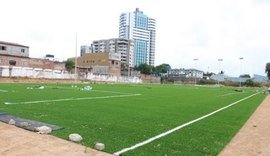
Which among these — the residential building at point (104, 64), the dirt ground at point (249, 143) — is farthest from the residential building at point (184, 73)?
the dirt ground at point (249, 143)

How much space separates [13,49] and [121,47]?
7543 cm

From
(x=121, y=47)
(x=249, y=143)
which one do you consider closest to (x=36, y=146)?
(x=249, y=143)

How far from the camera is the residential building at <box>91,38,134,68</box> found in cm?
14125

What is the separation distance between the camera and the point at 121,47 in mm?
141500

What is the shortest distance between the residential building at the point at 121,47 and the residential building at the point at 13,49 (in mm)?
66096

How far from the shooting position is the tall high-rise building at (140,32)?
6378 inches

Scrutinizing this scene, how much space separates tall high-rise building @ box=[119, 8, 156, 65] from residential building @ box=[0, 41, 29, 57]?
89560mm

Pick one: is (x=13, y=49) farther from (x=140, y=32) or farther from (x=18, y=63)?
(x=140, y=32)

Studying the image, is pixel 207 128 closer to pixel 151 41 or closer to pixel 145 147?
pixel 145 147

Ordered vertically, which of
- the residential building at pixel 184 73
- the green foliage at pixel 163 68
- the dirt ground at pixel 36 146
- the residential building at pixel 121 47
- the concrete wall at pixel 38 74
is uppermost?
the residential building at pixel 121 47

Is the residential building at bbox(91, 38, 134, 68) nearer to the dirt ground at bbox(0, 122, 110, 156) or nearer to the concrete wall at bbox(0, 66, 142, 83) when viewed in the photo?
the concrete wall at bbox(0, 66, 142, 83)

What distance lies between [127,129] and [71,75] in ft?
229

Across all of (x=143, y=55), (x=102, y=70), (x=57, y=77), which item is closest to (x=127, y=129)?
(x=57, y=77)

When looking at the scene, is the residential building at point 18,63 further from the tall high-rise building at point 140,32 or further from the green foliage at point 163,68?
the tall high-rise building at point 140,32
